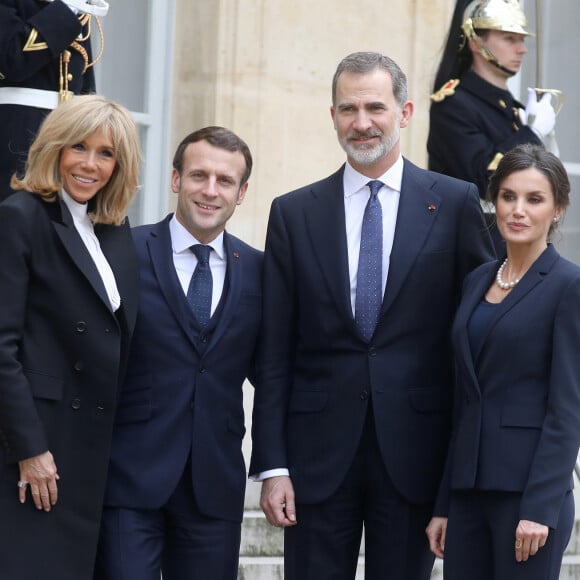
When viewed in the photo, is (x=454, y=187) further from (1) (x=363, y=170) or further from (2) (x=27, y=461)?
(2) (x=27, y=461)

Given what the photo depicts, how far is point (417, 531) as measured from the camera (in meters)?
4.81

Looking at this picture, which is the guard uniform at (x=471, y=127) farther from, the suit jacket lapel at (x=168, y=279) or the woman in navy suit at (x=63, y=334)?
the woman in navy suit at (x=63, y=334)

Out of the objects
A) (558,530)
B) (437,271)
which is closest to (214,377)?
(437,271)

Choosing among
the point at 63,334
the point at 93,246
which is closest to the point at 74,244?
the point at 93,246

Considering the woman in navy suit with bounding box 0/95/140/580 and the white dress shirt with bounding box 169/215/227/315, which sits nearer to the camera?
the woman in navy suit with bounding box 0/95/140/580

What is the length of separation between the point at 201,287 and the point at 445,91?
2.54m

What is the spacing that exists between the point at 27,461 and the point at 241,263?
98cm

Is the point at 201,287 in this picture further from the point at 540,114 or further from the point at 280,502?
the point at 540,114

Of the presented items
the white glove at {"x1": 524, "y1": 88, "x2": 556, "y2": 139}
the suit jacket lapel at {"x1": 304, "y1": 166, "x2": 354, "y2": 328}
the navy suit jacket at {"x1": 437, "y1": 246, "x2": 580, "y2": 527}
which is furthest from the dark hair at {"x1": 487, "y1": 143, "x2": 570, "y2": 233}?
the white glove at {"x1": 524, "y1": 88, "x2": 556, "y2": 139}

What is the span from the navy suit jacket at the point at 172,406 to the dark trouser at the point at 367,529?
0.83ft

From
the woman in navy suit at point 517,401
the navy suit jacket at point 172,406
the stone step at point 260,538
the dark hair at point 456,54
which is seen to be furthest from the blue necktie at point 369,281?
the dark hair at point 456,54

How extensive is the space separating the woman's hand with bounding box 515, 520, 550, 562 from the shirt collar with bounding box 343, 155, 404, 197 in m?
1.17

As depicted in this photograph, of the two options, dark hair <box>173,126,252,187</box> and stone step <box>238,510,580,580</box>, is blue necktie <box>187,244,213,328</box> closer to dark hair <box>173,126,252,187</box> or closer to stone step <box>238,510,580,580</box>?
dark hair <box>173,126,252,187</box>

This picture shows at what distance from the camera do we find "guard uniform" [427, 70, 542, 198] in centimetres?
690
